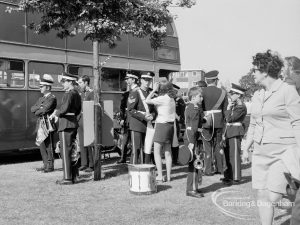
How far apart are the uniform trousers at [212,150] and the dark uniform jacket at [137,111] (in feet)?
3.93

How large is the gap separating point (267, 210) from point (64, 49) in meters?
8.68

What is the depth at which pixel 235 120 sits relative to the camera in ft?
28.0

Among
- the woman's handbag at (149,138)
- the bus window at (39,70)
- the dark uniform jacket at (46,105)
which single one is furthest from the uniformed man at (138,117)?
the bus window at (39,70)

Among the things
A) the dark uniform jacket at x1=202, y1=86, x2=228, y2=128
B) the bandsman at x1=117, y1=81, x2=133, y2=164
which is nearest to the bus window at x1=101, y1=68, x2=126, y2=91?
the bandsman at x1=117, y1=81, x2=133, y2=164

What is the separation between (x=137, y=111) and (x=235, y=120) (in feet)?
6.38

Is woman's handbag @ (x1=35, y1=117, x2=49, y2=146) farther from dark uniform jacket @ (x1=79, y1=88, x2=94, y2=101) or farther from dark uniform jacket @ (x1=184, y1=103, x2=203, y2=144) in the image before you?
dark uniform jacket @ (x1=184, y1=103, x2=203, y2=144)

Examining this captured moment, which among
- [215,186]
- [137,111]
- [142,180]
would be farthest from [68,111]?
[215,186]

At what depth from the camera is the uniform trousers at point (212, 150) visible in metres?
8.75

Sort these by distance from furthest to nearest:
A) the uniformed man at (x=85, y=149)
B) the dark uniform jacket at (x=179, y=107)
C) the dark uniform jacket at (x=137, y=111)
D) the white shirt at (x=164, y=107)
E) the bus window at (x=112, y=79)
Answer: the bus window at (x=112, y=79) → the dark uniform jacket at (x=179, y=107) → the uniformed man at (x=85, y=149) → the dark uniform jacket at (x=137, y=111) → the white shirt at (x=164, y=107)

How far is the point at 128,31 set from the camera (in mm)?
8836

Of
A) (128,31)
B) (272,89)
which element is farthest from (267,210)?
(128,31)

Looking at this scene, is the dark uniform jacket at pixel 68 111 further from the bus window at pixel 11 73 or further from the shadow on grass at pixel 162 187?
the bus window at pixel 11 73

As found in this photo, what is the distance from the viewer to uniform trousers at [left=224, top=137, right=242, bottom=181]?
8.16 meters

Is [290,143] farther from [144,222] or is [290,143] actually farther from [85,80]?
[85,80]
